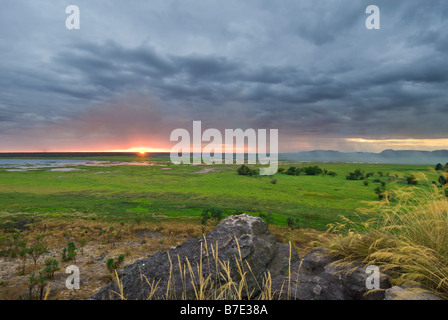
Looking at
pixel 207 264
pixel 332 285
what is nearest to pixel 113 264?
pixel 207 264

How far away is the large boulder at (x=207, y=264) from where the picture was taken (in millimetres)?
5102

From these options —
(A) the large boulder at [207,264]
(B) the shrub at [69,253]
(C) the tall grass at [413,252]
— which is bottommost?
(B) the shrub at [69,253]

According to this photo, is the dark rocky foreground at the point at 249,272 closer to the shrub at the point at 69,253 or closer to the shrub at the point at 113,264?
the shrub at the point at 113,264

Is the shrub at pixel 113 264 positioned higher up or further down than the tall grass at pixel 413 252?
further down

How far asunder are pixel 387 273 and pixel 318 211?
19063mm

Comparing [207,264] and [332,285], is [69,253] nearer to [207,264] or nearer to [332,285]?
[207,264]

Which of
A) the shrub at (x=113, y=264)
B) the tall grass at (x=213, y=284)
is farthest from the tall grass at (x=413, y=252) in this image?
the shrub at (x=113, y=264)

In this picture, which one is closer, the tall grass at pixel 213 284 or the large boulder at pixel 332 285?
the tall grass at pixel 213 284

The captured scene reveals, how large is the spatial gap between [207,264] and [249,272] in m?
1.28

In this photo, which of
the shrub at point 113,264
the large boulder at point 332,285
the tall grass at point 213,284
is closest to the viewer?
the tall grass at point 213,284

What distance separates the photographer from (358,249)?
5.24 metres

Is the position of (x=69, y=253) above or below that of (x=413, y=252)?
below

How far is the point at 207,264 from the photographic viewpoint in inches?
230
